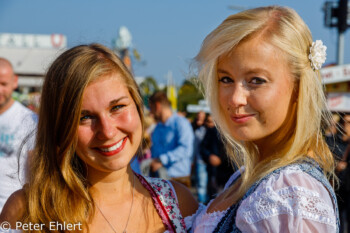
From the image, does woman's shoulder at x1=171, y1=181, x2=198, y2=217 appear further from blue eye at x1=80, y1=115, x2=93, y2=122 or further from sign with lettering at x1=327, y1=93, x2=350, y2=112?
sign with lettering at x1=327, y1=93, x2=350, y2=112

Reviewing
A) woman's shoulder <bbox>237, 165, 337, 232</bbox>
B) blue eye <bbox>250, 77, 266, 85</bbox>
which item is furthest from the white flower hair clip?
woman's shoulder <bbox>237, 165, 337, 232</bbox>

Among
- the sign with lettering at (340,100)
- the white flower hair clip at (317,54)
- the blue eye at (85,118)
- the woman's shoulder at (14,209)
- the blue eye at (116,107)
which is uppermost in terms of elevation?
the white flower hair clip at (317,54)

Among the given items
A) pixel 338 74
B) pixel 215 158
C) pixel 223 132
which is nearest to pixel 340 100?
pixel 338 74

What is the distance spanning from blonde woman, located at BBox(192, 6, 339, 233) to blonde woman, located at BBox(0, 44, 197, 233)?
35 centimetres

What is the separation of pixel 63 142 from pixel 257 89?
796 mm

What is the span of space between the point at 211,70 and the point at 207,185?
574cm

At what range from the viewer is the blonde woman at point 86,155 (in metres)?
1.75

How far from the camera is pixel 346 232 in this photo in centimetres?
593

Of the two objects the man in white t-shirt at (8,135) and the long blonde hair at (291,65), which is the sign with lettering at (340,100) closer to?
the man in white t-shirt at (8,135)

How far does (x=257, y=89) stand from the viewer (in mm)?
1638

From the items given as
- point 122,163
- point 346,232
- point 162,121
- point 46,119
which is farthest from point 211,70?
point 346,232

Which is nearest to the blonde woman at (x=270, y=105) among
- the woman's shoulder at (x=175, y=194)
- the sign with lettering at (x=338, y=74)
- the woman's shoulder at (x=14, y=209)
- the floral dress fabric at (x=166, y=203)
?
the floral dress fabric at (x=166, y=203)

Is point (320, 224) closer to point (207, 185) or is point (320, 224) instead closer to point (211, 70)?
point (211, 70)

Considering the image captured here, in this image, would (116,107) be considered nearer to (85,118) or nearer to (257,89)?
(85,118)
